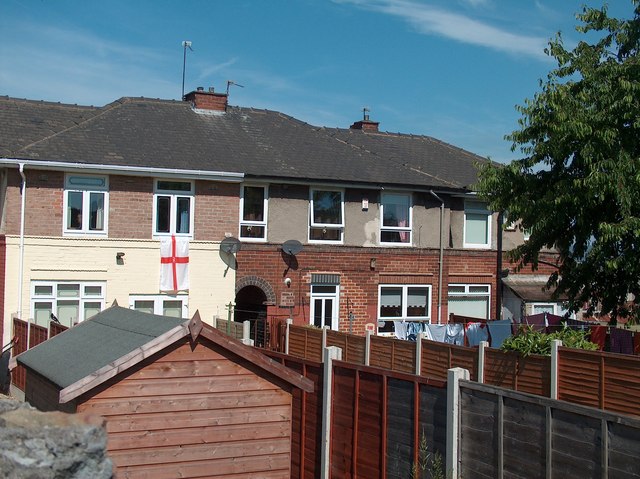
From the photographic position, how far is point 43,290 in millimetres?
22250

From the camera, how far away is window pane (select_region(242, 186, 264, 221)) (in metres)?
24.6

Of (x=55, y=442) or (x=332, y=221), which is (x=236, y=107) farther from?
(x=55, y=442)

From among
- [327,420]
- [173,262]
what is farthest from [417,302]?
[327,420]

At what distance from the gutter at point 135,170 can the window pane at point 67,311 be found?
341 cm

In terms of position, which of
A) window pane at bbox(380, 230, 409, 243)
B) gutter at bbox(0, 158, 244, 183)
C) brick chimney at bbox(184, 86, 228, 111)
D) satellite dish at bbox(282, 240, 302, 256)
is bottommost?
satellite dish at bbox(282, 240, 302, 256)

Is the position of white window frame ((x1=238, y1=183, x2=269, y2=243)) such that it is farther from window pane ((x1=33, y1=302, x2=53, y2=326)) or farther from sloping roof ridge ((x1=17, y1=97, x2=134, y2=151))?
window pane ((x1=33, y1=302, x2=53, y2=326))

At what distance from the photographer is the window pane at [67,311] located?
22359 mm

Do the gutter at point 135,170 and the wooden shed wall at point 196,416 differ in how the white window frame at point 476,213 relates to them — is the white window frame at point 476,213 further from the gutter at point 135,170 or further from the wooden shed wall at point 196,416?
the wooden shed wall at point 196,416

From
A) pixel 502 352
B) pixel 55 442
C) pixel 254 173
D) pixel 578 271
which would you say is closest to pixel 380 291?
pixel 254 173

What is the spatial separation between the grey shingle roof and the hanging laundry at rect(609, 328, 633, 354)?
11.1 meters

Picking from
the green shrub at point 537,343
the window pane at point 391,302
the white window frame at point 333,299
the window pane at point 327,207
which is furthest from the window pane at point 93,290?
the green shrub at point 537,343

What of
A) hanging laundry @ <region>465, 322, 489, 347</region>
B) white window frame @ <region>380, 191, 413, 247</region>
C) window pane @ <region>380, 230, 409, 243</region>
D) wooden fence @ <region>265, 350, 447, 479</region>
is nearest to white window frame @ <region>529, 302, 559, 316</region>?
white window frame @ <region>380, 191, 413, 247</region>

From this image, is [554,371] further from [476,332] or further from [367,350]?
[476,332]

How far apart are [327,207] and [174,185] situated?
14.9ft
